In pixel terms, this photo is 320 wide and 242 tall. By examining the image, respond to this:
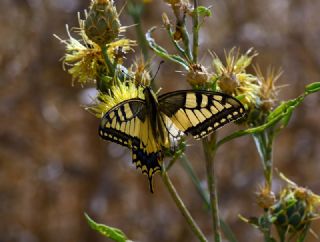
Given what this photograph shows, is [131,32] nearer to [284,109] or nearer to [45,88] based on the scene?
[45,88]

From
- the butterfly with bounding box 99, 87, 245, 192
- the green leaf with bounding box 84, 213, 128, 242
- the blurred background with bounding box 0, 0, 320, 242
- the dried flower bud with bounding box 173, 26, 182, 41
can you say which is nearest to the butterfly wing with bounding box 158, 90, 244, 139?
the butterfly with bounding box 99, 87, 245, 192

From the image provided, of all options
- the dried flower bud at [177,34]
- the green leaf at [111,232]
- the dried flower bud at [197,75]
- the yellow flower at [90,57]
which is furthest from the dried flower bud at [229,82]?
the green leaf at [111,232]

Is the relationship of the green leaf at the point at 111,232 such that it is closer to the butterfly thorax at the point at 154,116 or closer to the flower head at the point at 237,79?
the butterfly thorax at the point at 154,116

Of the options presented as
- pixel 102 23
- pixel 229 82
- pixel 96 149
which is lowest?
pixel 96 149

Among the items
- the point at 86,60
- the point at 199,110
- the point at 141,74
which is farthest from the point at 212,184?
the point at 86,60

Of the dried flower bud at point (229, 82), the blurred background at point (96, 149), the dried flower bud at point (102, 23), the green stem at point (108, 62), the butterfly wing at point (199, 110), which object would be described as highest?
the dried flower bud at point (102, 23)

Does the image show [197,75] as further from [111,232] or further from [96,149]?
[96,149]

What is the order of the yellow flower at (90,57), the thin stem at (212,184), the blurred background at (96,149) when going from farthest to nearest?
1. the blurred background at (96,149)
2. the yellow flower at (90,57)
3. the thin stem at (212,184)
